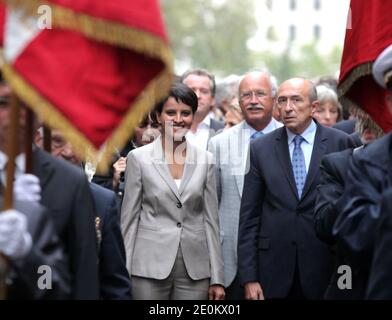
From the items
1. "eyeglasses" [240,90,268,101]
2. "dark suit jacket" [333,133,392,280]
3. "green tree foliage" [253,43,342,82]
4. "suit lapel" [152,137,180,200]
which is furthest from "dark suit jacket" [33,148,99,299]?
"green tree foliage" [253,43,342,82]

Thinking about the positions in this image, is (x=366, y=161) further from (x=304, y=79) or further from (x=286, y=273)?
(x=304, y=79)

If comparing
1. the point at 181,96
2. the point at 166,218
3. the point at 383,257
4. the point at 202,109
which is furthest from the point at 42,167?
the point at 202,109

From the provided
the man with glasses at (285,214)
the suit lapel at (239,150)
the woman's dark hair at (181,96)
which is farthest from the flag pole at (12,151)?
the suit lapel at (239,150)

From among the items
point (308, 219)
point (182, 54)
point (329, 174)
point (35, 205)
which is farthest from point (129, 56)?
point (182, 54)

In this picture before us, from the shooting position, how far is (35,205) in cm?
604

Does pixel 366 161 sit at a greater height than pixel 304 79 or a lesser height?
lesser

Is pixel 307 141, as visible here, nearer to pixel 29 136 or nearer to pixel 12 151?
pixel 29 136

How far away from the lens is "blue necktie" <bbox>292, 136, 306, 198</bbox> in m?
9.74

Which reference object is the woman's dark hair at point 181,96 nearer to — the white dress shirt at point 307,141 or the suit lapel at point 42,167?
the white dress shirt at point 307,141

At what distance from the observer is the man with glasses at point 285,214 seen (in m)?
9.55

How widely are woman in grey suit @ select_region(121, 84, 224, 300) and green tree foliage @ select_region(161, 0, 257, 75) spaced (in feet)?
213

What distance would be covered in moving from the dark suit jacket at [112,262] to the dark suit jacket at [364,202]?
1263 mm

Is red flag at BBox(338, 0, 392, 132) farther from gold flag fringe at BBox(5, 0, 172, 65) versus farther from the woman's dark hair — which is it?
gold flag fringe at BBox(5, 0, 172, 65)
